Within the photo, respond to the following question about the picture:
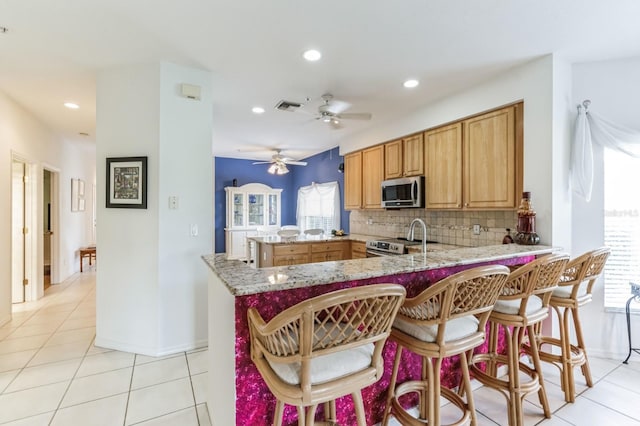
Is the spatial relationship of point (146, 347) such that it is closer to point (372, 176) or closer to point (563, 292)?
point (563, 292)

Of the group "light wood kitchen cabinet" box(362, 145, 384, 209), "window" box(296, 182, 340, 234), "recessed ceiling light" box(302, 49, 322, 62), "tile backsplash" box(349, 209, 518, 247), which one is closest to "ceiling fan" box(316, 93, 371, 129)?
"recessed ceiling light" box(302, 49, 322, 62)

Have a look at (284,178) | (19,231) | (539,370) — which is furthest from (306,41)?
(284,178)

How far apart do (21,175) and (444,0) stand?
5.52 meters

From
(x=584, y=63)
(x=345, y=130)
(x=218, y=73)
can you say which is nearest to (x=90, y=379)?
(x=218, y=73)

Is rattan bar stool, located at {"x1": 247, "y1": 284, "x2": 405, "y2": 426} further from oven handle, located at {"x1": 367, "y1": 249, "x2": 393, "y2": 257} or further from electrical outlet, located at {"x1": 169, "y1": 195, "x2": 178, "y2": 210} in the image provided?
oven handle, located at {"x1": 367, "y1": 249, "x2": 393, "y2": 257}

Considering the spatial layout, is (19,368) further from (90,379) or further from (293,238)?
(293,238)

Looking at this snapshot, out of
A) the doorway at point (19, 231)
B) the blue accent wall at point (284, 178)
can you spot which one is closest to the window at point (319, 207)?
the blue accent wall at point (284, 178)

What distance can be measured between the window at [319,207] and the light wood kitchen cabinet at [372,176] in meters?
1.26

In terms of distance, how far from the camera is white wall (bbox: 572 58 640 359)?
8.87 feet

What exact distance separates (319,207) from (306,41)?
15.5 feet

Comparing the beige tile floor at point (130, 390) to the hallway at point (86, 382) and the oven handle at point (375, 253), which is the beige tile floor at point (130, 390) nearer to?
the hallway at point (86, 382)

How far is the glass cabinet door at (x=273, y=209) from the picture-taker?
7.85 m

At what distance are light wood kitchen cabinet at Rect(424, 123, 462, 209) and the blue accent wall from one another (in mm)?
2452

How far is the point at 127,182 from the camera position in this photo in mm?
2770
